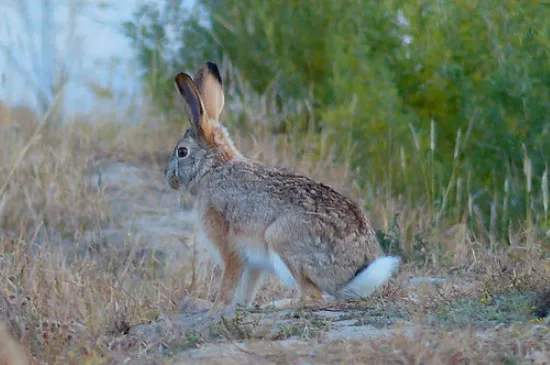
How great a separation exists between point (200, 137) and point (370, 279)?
5.29 feet

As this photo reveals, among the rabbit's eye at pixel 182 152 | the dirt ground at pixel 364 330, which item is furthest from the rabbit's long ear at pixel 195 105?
the dirt ground at pixel 364 330

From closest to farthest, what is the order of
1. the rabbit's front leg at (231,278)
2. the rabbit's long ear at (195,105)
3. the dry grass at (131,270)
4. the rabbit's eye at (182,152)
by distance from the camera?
1. the dry grass at (131,270)
2. the rabbit's front leg at (231,278)
3. the rabbit's long ear at (195,105)
4. the rabbit's eye at (182,152)

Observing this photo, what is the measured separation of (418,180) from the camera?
8992 millimetres

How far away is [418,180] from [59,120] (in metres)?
3.89

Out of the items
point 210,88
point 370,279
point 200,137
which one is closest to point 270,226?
point 370,279

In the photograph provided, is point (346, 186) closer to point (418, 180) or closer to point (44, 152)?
point (418, 180)

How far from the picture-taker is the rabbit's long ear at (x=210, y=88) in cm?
691

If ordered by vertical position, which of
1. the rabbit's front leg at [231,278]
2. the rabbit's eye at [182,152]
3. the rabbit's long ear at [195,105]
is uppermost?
the rabbit's long ear at [195,105]

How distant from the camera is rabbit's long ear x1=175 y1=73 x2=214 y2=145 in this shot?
6559mm

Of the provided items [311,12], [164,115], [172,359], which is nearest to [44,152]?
[164,115]

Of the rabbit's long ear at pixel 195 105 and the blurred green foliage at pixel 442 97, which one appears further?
the blurred green foliage at pixel 442 97

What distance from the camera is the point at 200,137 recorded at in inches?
267

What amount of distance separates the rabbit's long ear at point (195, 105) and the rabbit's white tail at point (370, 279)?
57.8 inches

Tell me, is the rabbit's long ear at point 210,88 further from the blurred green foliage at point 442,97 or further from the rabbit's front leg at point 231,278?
the blurred green foliage at point 442,97
